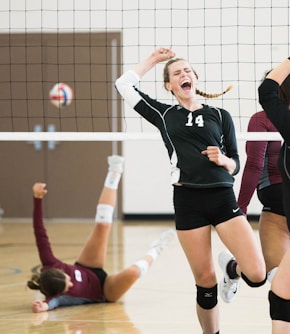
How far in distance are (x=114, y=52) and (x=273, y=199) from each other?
781 centimetres

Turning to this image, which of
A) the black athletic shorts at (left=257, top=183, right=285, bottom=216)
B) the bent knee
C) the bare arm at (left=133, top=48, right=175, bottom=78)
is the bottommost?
the bent knee

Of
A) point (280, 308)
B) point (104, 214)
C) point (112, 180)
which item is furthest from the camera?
point (112, 180)

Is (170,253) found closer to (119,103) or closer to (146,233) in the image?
(146,233)

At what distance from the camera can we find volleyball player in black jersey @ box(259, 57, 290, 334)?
3703 millimetres

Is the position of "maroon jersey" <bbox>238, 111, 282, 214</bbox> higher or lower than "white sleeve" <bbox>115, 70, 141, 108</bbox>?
lower

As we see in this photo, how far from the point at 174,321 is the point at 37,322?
100cm

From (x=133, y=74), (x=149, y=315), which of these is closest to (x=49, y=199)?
(x=149, y=315)

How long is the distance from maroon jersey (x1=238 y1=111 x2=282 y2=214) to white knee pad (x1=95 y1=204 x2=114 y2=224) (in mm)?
1922

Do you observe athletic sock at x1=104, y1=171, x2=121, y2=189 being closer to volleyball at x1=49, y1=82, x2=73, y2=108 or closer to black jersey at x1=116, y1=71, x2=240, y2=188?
black jersey at x1=116, y1=71, x2=240, y2=188

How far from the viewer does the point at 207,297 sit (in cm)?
481

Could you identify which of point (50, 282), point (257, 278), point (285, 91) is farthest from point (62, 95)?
point (285, 91)

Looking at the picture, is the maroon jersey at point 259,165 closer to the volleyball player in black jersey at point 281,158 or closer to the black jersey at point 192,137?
the black jersey at point 192,137

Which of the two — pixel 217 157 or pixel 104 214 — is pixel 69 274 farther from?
pixel 217 157

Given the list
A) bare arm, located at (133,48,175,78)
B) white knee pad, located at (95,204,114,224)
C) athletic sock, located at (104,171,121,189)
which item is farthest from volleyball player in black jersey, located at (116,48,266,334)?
athletic sock, located at (104,171,121,189)
